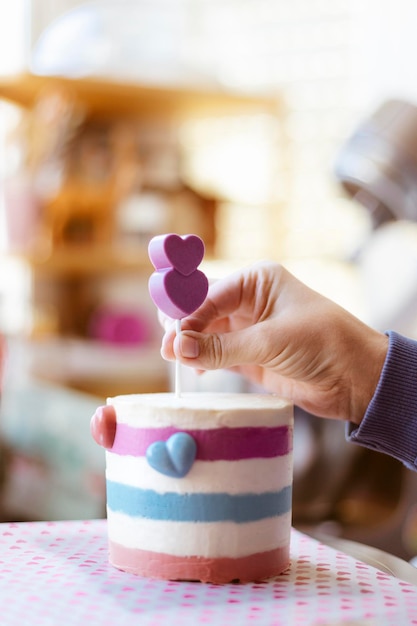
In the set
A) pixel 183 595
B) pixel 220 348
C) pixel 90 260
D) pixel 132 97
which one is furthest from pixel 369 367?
pixel 132 97

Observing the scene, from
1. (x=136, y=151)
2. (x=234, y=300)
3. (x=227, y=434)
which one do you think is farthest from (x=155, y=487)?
(x=136, y=151)

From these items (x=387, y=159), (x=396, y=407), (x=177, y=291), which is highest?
(x=387, y=159)

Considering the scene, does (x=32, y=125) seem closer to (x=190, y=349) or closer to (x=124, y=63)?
(x=124, y=63)

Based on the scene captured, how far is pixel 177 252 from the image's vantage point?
69 centimetres

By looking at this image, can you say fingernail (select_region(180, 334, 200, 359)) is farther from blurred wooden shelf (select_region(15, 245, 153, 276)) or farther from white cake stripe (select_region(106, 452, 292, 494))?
blurred wooden shelf (select_region(15, 245, 153, 276))

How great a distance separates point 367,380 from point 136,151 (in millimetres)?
2075

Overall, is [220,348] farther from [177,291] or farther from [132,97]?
[132,97]

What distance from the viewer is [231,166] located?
2.86 metres

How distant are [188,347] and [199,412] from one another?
8 centimetres

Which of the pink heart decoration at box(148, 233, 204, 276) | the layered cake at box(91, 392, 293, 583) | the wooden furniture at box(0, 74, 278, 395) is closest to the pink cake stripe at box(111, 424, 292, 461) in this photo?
the layered cake at box(91, 392, 293, 583)

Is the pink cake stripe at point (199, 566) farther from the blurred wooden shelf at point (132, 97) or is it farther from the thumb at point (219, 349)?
the blurred wooden shelf at point (132, 97)

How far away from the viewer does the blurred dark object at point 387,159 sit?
1.28m

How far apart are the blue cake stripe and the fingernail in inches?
4.5

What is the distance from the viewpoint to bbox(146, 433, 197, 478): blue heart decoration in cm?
65
